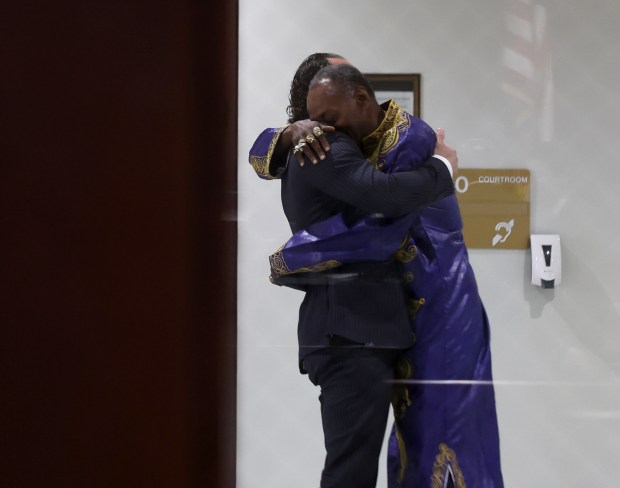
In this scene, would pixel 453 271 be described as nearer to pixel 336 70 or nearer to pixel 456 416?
pixel 456 416

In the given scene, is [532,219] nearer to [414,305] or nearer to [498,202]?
[498,202]

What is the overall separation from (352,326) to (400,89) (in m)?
0.34

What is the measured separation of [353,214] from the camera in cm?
87

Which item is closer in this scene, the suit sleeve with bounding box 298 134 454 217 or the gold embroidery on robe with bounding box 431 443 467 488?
the suit sleeve with bounding box 298 134 454 217

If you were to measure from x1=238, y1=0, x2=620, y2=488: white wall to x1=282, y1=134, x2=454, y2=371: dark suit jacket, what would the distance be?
40 mm

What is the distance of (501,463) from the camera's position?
38.3 inches

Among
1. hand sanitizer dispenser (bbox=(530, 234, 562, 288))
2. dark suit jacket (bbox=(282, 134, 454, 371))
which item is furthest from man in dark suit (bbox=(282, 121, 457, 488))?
hand sanitizer dispenser (bbox=(530, 234, 562, 288))

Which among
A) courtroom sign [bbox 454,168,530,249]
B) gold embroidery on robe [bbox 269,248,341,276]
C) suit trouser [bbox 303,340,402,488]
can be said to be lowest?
suit trouser [bbox 303,340,402,488]

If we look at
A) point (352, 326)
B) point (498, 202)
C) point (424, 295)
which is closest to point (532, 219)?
point (498, 202)

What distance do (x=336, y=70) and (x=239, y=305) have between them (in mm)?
350

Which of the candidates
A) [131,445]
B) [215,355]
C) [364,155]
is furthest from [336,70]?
[131,445]

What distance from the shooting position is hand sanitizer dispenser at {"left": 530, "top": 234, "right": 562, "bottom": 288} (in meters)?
0.92

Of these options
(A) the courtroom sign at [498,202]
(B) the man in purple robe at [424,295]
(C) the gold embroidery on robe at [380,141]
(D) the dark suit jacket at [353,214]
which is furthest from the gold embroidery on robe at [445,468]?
(C) the gold embroidery on robe at [380,141]

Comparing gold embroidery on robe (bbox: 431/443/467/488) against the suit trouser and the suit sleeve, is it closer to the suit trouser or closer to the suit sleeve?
the suit trouser
